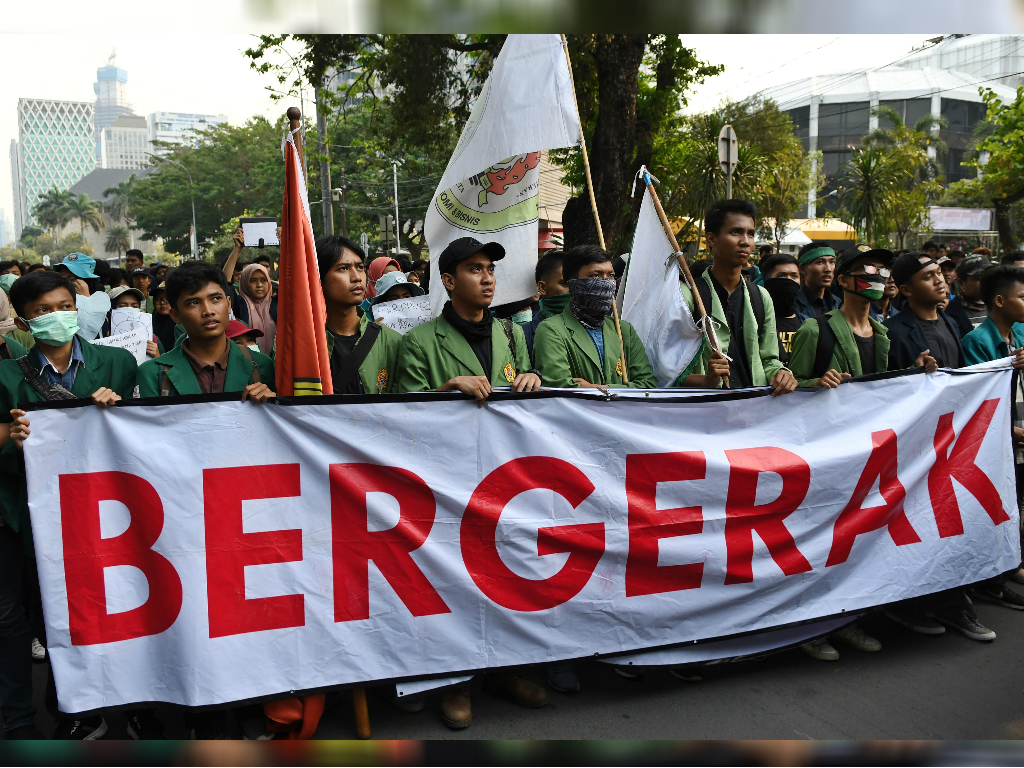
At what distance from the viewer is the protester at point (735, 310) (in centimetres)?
436

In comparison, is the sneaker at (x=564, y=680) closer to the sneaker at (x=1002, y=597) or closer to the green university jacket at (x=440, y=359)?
the green university jacket at (x=440, y=359)

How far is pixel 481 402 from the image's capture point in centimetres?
343

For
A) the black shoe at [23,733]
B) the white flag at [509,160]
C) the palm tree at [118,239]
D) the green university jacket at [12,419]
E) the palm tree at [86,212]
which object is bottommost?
the black shoe at [23,733]

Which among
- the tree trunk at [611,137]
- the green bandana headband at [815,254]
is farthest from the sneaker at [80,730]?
the tree trunk at [611,137]

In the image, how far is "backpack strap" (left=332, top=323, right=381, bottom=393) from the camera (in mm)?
3781

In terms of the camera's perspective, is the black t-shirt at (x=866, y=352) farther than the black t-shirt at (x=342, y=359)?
Yes

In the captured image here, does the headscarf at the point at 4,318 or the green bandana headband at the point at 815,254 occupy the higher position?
the green bandana headband at the point at 815,254

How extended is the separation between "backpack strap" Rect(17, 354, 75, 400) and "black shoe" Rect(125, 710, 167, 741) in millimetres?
1315

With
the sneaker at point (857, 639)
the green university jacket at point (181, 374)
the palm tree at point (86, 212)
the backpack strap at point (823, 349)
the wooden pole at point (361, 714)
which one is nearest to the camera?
the wooden pole at point (361, 714)

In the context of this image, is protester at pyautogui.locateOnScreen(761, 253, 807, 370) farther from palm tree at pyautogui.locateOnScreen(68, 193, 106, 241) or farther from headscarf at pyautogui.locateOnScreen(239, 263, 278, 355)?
palm tree at pyautogui.locateOnScreen(68, 193, 106, 241)

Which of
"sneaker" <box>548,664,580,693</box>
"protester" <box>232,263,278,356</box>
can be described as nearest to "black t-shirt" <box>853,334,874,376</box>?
"sneaker" <box>548,664,580,693</box>

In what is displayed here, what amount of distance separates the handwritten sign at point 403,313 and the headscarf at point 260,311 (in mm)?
1677

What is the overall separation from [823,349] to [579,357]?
4.41 feet

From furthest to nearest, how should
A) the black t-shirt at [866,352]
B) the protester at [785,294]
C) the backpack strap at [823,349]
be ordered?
the protester at [785,294], the black t-shirt at [866,352], the backpack strap at [823,349]
